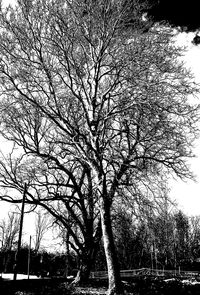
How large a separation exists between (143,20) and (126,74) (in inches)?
76.2

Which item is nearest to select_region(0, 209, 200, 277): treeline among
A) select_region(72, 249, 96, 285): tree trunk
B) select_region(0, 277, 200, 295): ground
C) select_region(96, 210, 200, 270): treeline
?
select_region(96, 210, 200, 270): treeline

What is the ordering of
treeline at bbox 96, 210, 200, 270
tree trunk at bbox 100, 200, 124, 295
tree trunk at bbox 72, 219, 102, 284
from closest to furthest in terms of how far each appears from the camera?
tree trunk at bbox 100, 200, 124, 295 < tree trunk at bbox 72, 219, 102, 284 < treeline at bbox 96, 210, 200, 270

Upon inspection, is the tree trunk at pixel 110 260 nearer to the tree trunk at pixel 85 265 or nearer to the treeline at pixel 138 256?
the tree trunk at pixel 85 265

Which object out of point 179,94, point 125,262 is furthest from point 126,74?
point 125,262

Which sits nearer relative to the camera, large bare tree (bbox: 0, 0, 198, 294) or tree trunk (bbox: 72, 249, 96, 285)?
large bare tree (bbox: 0, 0, 198, 294)

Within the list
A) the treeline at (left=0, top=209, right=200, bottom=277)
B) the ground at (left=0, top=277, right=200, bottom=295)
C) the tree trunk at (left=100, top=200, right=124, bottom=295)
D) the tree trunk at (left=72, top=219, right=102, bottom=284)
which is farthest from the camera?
the treeline at (left=0, top=209, right=200, bottom=277)

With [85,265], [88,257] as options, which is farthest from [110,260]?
[85,265]

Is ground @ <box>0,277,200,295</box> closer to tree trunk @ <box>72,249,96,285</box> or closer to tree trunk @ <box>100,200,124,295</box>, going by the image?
tree trunk @ <box>100,200,124,295</box>

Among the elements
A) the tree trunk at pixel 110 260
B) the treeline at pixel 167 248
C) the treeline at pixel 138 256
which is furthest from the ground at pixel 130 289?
the treeline at pixel 138 256

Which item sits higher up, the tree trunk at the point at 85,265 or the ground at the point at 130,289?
the tree trunk at the point at 85,265

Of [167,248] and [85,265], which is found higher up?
[85,265]

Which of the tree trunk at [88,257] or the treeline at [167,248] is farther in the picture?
the treeline at [167,248]

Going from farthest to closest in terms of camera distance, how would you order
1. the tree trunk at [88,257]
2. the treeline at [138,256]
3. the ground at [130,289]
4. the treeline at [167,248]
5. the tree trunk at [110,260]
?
1. the treeline at [138,256]
2. the treeline at [167,248]
3. the tree trunk at [88,257]
4. the ground at [130,289]
5. the tree trunk at [110,260]

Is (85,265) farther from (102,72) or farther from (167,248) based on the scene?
(167,248)
